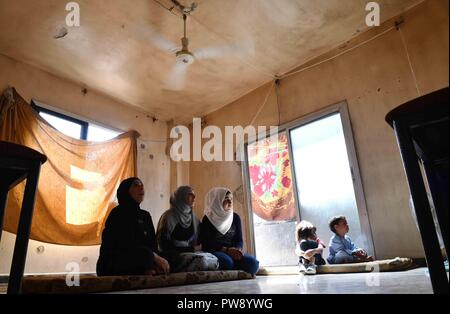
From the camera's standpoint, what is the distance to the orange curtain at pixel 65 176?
2391 mm

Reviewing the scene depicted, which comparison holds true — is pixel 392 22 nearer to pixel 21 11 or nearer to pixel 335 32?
pixel 335 32

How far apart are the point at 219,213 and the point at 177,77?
1545 millimetres

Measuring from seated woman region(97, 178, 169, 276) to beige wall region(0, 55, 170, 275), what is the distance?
87cm

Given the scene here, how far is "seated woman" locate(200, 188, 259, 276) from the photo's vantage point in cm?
220

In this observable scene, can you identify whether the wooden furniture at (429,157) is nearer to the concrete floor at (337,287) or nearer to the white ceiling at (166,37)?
the concrete floor at (337,287)

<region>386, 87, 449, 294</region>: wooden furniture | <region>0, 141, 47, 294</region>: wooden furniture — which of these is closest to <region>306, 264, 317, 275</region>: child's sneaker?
<region>386, 87, 449, 294</region>: wooden furniture

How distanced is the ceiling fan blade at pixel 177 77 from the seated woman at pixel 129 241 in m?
1.45

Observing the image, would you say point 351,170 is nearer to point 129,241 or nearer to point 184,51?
point 184,51

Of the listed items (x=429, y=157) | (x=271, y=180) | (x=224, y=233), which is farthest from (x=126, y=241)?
(x=271, y=180)

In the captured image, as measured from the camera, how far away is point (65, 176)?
2.65 m

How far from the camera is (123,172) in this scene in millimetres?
3096

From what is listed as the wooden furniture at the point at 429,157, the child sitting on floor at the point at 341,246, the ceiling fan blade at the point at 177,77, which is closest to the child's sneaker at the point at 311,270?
the child sitting on floor at the point at 341,246

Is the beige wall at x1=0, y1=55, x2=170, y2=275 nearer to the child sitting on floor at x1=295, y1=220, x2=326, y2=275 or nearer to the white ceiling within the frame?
the white ceiling

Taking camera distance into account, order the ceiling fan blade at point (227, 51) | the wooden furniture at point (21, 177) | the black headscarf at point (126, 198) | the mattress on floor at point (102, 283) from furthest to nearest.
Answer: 1. the ceiling fan blade at point (227, 51)
2. the black headscarf at point (126, 198)
3. the mattress on floor at point (102, 283)
4. the wooden furniture at point (21, 177)
